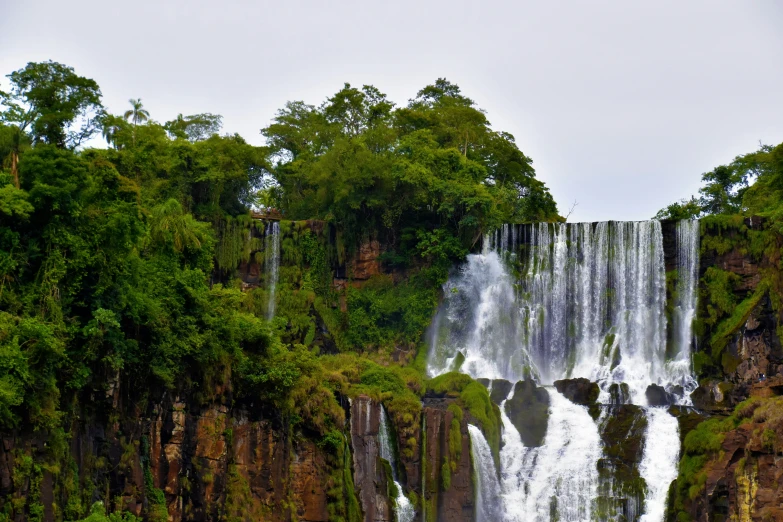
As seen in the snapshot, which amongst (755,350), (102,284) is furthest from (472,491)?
(102,284)

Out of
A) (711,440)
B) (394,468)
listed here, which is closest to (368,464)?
(394,468)

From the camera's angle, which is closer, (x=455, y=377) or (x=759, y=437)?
(x=759, y=437)

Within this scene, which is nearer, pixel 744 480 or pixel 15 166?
pixel 15 166

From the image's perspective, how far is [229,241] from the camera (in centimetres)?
5925

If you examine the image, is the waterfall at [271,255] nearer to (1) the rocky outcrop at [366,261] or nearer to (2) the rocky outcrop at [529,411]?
(1) the rocky outcrop at [366,261]

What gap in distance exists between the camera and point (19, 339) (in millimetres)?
32469

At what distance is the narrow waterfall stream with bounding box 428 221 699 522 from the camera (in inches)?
2235

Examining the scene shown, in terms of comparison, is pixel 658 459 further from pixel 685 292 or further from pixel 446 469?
pixel 685 292

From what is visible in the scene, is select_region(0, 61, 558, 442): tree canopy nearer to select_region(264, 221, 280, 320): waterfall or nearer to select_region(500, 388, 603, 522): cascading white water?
select_region(264, 221, 280, 320): waterfall

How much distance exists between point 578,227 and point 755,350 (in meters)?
10.2

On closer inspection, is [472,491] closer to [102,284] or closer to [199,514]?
[199,514]

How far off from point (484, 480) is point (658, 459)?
669 centimetres

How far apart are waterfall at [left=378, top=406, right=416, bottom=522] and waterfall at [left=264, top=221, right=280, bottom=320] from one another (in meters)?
12.9

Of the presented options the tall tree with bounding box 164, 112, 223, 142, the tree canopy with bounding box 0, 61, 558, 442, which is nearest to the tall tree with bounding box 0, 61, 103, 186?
the tree canopy with bounding box 0, 61, 558, 442
